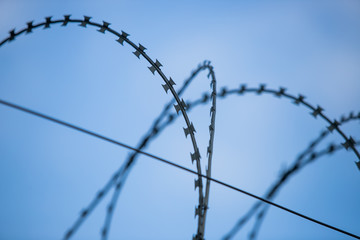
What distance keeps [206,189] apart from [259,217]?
3761mm

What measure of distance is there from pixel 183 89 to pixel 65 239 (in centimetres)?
353

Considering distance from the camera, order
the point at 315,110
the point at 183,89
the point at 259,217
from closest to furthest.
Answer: the point at 315,110
the point at 183,89
the point at 259,217

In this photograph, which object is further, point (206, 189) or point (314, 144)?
point (314, 144)

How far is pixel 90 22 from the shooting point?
4.15 metres

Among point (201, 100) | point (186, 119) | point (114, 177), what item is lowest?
point (186, 119)

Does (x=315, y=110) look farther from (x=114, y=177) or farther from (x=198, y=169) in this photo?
(x=114, y=177)

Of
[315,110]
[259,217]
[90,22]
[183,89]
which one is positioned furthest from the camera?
[259,217]

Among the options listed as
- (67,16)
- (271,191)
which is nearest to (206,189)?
(67,16)

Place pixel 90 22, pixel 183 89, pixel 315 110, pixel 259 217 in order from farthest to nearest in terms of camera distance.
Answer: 1. pixel 259 217
2. pixel 183 89
3. pixel 315 110
4. pixel 90 22

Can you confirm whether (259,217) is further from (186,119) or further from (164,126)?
(186,119)

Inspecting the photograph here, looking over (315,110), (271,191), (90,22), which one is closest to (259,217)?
(271,191)

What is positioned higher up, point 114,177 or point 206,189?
point 114,177

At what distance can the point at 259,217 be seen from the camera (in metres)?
6.82

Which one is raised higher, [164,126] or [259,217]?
[164,126]
